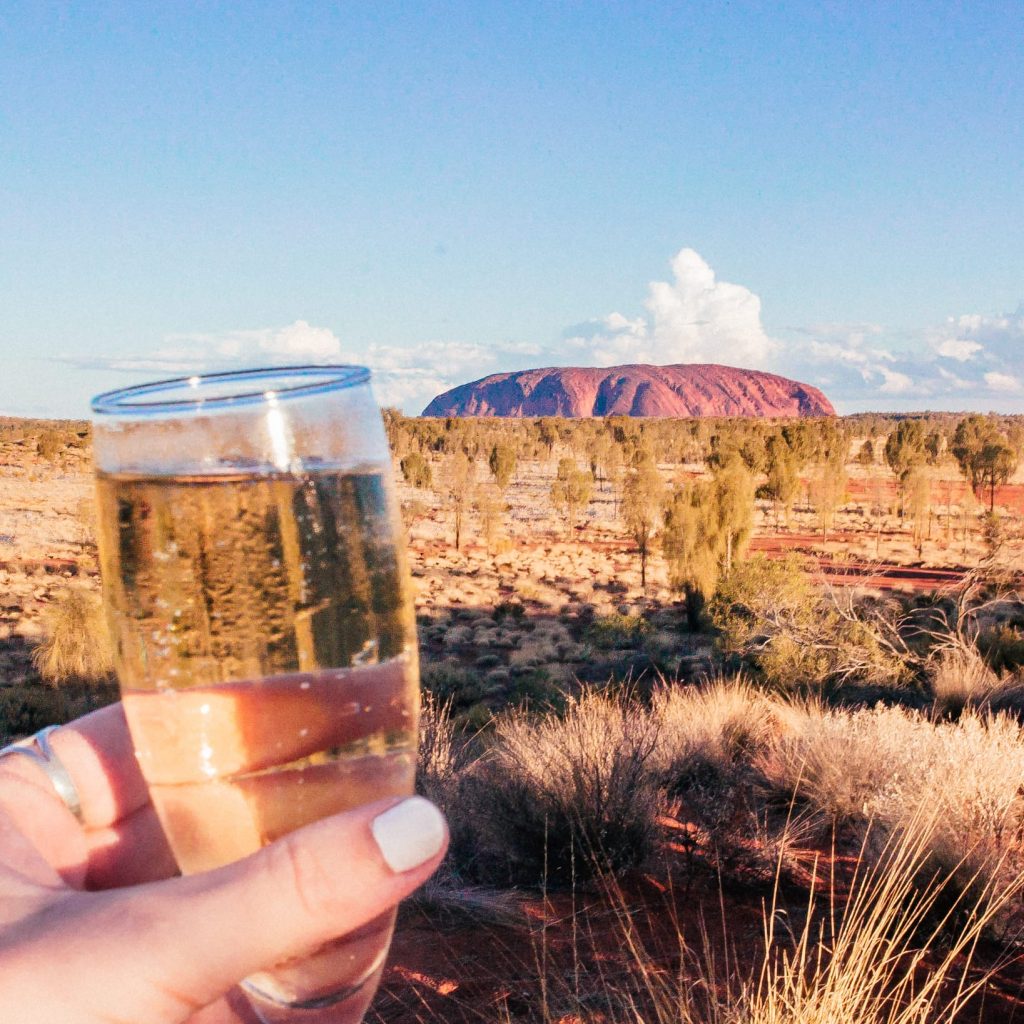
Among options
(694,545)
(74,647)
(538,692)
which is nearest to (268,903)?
(538,692)

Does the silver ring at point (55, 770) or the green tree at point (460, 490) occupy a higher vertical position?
the silver ring at point (55, 770)

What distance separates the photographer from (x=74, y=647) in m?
17.7

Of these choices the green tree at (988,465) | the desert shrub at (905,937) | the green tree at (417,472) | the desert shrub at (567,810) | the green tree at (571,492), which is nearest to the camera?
the desert shrub at (905,937)

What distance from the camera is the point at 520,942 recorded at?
17.8 feet

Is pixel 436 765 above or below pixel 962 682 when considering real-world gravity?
above

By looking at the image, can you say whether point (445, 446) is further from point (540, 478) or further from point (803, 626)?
point (803, 626)

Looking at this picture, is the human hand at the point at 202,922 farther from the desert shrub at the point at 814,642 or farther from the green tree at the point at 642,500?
the green tree at the point at 642,500

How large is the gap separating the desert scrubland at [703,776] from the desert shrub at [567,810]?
0.02 meters

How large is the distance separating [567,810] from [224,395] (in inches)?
234

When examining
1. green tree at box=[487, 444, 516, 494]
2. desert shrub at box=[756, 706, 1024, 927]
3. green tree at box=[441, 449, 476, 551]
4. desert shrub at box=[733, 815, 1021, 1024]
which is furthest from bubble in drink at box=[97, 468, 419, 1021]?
green tree at box=[487, 444, 516, 494]

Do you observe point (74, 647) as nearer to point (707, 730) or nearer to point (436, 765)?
point (436, 765)

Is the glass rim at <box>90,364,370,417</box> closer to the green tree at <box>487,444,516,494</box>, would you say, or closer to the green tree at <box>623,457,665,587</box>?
the green tree at <box>623,457,665,587</box>

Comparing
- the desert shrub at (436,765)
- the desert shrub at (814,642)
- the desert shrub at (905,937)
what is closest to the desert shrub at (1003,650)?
the desert shrub at (814,642)

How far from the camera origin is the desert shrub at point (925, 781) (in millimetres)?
5449
